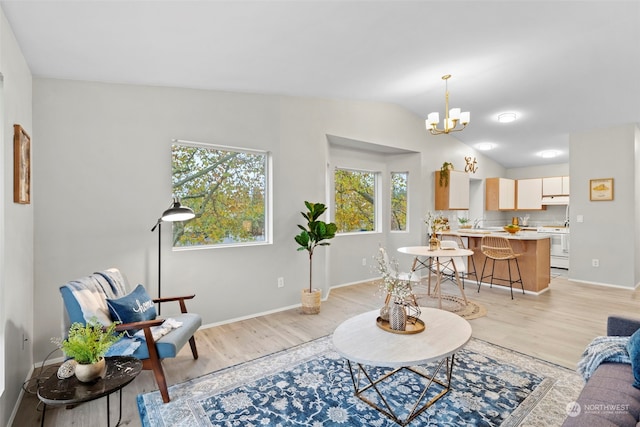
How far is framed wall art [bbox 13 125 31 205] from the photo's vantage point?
2150mm

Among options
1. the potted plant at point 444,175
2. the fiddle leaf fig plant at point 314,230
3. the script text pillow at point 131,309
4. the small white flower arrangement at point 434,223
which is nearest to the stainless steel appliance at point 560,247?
the small white flower arrangement at point 434,223

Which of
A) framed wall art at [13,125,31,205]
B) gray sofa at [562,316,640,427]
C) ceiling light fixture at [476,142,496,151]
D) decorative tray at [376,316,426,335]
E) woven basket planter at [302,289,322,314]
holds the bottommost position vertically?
woven basket planter at [302,289,322,314]

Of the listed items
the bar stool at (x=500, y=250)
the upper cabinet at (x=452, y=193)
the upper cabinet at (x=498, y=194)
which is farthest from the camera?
the upper cabinet at (x=498, y=194)

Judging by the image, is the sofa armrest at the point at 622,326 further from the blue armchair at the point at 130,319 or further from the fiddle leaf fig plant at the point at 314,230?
the blue armchair at the point at 130,319

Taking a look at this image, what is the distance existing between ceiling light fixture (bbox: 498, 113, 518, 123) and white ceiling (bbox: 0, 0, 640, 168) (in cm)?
39

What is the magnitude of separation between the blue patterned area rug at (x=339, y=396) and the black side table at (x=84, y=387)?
0.39 metres

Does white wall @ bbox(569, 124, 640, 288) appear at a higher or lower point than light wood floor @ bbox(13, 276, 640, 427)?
higher

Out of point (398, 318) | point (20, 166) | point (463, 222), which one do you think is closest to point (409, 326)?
point (398, 318)

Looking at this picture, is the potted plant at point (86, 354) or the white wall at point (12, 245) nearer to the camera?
the potted plant at point (86, 354)

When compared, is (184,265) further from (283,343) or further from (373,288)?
(373,288)

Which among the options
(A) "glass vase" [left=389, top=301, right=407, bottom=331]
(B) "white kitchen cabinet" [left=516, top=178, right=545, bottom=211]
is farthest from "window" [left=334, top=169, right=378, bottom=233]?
(B) "white kitchen cabinet" [left=516, top=178, right=545, bottom=211]

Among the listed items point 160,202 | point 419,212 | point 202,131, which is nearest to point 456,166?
point 419,212

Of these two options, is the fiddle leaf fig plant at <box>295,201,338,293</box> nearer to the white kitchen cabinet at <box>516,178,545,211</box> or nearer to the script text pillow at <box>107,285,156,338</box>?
the script text pillow at <box>107,285,156,338</box>

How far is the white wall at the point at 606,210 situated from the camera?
203 inches
